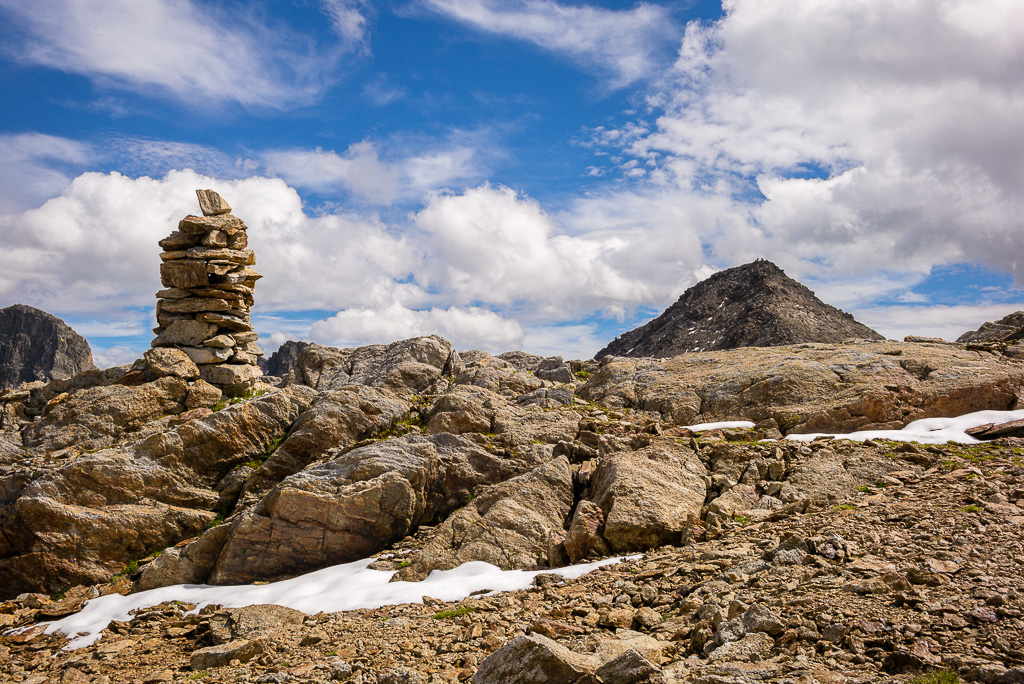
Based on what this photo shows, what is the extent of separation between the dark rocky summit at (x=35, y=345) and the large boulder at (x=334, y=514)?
295 ft

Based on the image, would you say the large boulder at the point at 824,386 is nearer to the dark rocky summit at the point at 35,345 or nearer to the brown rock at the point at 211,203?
the brown rock at the point at 211,203

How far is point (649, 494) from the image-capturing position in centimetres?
1254

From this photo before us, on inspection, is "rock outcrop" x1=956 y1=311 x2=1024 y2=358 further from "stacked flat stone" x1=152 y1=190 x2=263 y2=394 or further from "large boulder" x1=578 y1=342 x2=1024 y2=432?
"stacked flat stone" x1=152 y1=190 x2=263 y2=394

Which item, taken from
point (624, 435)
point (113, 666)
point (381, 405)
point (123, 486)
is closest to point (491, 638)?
point (113, 666)

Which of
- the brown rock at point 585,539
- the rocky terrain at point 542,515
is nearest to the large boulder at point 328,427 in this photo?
the rocky terrain at point 542,515

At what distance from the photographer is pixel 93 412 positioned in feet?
60.1

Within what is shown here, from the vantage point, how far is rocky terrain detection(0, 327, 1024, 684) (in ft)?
23.6

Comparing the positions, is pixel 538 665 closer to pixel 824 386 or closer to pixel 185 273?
pixel 824 386

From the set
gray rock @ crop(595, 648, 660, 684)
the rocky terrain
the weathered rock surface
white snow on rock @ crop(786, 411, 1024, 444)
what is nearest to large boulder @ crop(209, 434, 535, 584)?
the rocky terrain

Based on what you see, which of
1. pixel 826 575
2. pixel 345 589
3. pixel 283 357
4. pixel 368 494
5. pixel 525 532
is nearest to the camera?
pixel 826 575

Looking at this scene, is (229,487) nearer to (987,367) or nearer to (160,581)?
(160,581)

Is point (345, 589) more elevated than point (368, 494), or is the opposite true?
point (368, 494)

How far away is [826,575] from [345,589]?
8667mm

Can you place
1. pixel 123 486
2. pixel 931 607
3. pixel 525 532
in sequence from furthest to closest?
pixel 123 486 → pixel 525 532 → pixel 931 607
